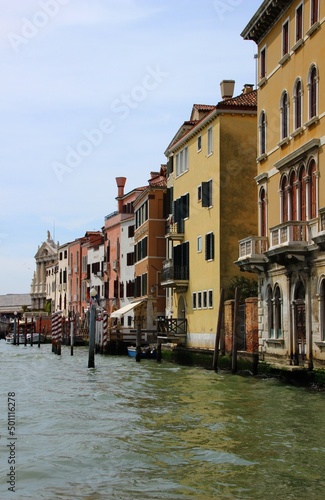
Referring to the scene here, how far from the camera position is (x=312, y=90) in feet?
78.2

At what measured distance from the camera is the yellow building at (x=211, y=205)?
3466 centimetres

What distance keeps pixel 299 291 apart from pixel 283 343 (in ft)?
5.72

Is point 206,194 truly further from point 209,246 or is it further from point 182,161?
point 182,161

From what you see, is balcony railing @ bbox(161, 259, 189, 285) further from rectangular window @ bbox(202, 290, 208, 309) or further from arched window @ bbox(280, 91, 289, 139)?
arched window @ bbox(280, 91, 289, 139)

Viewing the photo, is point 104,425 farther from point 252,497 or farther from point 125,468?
point 252,497

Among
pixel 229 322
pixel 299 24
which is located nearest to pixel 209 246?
pixel 229 322

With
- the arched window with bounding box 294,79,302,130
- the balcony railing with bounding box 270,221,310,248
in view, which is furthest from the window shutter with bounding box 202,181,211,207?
the balcony railing with bounding box 270,221,310,248

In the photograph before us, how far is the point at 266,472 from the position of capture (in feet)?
39.2

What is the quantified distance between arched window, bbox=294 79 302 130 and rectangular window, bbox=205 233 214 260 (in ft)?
36.4

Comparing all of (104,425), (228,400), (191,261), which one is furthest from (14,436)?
(191,261)

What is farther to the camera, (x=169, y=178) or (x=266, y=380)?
(x=169, y=178)

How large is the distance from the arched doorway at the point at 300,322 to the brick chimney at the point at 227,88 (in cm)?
1705

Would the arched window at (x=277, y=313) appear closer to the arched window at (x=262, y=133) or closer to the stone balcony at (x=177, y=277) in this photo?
the arched window at (x=262, y=133)

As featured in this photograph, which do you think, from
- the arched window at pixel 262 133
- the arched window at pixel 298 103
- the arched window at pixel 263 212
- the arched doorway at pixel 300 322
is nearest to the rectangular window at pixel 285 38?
the arched window at pixel 298 103
